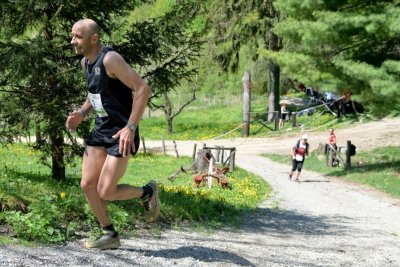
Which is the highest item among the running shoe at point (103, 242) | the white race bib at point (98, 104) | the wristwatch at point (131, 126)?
the white race bib at point (98, 104)

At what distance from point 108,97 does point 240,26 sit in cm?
3146

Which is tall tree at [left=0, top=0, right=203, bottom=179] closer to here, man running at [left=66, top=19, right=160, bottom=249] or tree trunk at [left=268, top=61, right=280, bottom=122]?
man running at [left=66, top=19, right=160, bottom=249]

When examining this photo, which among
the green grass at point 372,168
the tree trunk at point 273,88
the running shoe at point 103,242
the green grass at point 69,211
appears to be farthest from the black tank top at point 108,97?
the tree trunk at point 273,88

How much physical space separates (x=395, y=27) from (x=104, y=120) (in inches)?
636

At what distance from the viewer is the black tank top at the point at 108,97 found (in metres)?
5.62

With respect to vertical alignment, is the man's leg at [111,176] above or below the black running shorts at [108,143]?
below

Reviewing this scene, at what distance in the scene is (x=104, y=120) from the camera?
18.9 feet

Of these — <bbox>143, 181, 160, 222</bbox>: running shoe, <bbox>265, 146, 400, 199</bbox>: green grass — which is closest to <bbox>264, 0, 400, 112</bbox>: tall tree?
<bbox>265, 146, 400, 199</bbox>: green grass

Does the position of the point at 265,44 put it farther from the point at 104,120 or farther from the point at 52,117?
the point at 104,120

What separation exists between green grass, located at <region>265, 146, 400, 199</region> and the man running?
14708 millimetres

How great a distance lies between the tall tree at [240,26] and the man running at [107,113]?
A: 2998 cm

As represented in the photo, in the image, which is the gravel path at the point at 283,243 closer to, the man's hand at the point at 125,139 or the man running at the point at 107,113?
the man running at the point at 107,113

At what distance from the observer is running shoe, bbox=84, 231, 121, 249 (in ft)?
19.7

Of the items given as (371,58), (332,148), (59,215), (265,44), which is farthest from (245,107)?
(59,215)
